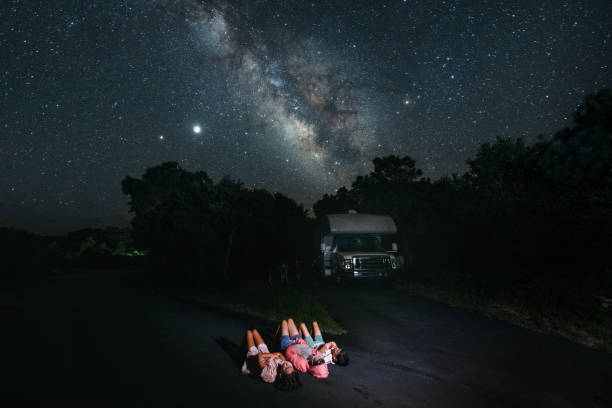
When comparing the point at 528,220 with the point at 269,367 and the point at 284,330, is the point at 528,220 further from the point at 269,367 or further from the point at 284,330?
the point at 269,367

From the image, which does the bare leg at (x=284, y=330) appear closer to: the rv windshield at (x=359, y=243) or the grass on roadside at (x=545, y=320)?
the grass on roadside at (x=545, y=320)

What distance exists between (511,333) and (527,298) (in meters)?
4.35

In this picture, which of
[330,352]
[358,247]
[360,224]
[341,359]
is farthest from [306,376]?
[360,224]

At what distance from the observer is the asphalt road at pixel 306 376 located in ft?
16.2

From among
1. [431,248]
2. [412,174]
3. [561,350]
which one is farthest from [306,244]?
[412,174]

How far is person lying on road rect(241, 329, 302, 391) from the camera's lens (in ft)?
16.7

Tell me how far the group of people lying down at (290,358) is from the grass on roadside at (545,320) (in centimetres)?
558

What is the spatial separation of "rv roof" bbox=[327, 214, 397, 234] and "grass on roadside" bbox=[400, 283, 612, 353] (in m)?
4.74

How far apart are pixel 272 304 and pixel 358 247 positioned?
6.73 m

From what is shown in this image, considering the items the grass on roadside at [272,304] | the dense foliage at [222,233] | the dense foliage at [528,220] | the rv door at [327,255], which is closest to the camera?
the grass on roadside at [272,304]

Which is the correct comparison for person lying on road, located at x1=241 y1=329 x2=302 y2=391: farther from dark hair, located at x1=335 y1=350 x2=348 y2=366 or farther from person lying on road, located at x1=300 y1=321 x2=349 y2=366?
dark hair, located at x1=335 y1=350 x2=348 y2=366

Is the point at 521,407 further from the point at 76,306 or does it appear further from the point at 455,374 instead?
the point at 76,306

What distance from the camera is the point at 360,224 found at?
57.4 ft

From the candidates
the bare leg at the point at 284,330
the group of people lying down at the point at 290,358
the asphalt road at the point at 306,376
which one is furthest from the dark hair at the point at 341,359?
the bare leg at the point at 284,330
